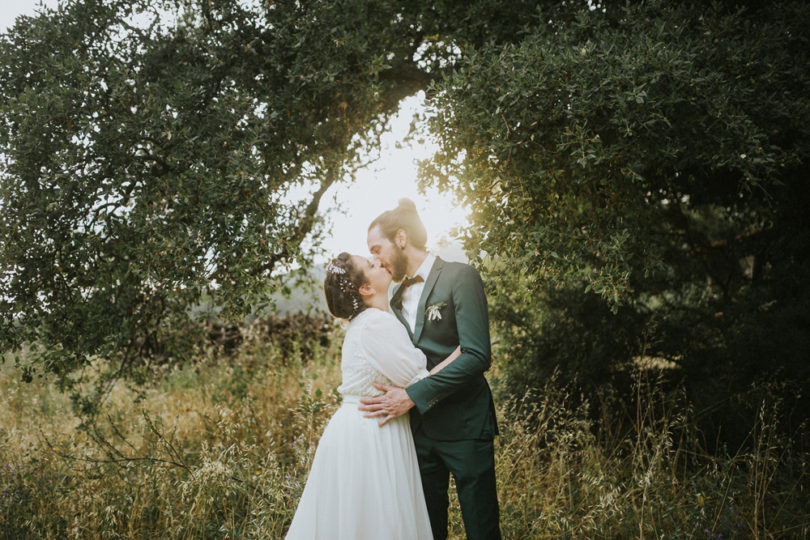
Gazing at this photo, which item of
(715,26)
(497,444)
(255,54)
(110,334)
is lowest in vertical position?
(497,444)

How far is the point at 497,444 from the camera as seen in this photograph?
4758 millimetres

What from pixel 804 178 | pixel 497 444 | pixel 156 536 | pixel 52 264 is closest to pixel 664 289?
pixel 804 178

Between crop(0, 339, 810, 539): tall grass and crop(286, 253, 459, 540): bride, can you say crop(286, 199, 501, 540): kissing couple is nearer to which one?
crop(286, 253, 459, 540): bride

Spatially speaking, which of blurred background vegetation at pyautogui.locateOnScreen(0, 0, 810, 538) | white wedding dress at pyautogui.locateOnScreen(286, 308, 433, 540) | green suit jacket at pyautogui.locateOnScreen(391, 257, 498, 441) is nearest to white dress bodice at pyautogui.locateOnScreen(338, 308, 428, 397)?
white wedding dress at pyautogui.locateOnScreen(286, 308, 433, 540)

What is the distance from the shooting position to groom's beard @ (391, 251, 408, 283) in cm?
308

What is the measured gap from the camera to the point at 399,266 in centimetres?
310

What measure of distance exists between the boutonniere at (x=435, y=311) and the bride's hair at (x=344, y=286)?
0.37 m

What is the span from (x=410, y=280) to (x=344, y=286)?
1.59 ft

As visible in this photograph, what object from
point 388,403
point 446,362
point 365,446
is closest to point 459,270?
point 446,362

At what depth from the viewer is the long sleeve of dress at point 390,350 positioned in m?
2.68

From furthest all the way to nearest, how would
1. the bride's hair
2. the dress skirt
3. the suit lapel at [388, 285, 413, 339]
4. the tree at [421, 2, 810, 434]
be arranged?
1. the tree at [421, 2, 810, 434]
2. the suit lapel at [388, 285, 413, 339]
3. the bride's hair
4. the dress skirt

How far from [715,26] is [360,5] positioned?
2914 millimetres

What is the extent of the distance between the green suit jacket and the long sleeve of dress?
96 mm

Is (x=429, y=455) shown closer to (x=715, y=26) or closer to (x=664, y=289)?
(x=715, y=26)
